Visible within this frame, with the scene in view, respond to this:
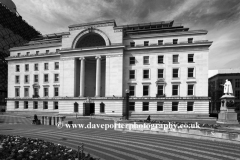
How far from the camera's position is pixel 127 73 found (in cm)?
3819

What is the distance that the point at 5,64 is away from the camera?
64.2 meters

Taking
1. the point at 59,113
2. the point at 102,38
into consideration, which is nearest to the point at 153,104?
the point at 102,38

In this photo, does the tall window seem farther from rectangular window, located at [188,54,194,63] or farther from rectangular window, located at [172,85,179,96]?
rectangular window, located at [172,85,179,96]

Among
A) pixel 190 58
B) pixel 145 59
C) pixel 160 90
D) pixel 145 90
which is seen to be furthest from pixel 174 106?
pixel 145 59

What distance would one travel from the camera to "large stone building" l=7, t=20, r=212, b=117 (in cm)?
3494

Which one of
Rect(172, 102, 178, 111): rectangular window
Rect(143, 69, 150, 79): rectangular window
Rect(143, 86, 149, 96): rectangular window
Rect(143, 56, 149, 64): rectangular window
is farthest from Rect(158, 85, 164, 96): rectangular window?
Rect(143, 56, 149, 64): rectangular window

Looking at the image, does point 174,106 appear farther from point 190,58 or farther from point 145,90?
point 190,58

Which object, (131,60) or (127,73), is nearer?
(127,73)

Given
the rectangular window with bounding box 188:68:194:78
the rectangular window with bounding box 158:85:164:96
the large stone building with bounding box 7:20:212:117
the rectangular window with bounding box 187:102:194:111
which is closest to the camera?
the rectangular window with bounding box 187:102:194:111

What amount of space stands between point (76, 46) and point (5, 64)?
45507 mm

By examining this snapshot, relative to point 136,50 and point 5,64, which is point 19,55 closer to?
point 5,64

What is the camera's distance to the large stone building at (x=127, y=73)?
34938mm

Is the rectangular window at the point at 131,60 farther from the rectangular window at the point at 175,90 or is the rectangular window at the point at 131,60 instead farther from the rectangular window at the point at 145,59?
the rectangular window at the point at 175,90

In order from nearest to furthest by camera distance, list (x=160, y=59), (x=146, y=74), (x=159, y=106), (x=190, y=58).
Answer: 1. (x=190, y=58)
2. (x=159, y=106)
3. (x=160, y=59)
4. (x=146, y=74)
